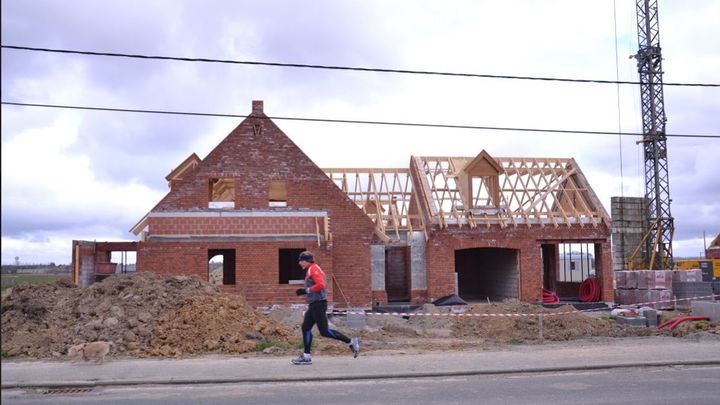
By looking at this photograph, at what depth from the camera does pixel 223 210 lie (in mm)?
22578

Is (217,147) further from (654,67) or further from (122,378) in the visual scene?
(654,67)

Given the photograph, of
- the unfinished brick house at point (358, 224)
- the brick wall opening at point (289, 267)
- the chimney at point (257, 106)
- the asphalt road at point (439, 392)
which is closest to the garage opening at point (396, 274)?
the unfinished brick house at point (358, 224)

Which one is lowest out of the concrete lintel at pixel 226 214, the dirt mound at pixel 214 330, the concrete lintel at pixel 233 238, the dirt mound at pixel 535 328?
the dirt mound at pixel 535 328

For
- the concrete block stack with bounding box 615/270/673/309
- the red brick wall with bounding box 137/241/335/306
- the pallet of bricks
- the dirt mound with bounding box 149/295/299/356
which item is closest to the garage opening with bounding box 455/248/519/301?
the pallet of bricks

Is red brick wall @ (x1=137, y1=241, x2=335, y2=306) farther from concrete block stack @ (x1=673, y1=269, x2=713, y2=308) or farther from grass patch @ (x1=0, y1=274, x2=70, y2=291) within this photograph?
concrete block stack @ (x1=673, y1=269, x2=713, y2=308)

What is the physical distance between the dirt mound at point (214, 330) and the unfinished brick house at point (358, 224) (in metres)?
7.48

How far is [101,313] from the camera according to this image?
14.0 m

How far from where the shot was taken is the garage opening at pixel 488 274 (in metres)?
28.0

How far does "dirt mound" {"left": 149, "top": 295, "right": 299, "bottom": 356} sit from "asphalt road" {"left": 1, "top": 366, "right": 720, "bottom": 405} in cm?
320

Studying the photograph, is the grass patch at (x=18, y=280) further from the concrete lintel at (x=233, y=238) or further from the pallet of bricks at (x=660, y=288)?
the pallet of bricks at (x=660, y=288)

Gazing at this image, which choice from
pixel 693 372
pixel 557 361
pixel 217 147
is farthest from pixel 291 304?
pixel 693 372

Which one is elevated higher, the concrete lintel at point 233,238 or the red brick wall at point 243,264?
the concrete lintel at point 233,238

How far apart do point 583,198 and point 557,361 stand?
17889 mm

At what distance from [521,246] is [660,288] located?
6487 mm
